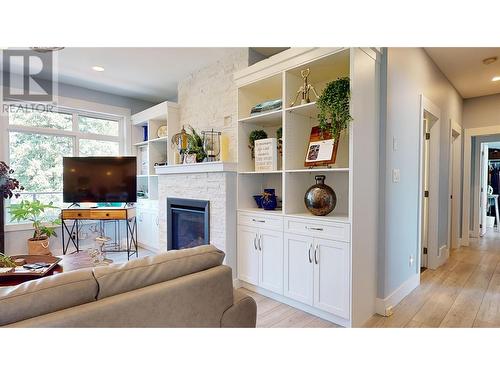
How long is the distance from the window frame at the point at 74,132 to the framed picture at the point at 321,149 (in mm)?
3956

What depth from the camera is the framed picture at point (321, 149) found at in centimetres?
232

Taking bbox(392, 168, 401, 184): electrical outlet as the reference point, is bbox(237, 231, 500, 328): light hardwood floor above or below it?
below

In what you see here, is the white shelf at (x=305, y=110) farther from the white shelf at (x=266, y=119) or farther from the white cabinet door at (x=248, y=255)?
the white cabinet door at (x=248, y=255)

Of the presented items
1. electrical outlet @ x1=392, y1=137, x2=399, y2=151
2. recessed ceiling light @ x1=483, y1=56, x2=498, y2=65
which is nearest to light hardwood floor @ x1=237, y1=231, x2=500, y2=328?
electrical outlet @ x1=392, y1=137, x2=399, y2=151

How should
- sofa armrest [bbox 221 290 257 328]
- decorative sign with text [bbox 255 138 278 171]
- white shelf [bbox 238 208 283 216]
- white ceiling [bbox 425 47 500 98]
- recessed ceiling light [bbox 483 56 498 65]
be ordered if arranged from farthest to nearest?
recessed ceiling light [bbox 483 56 498 65] → white ceiling [bbox 425 47 500 98] → decorative sign with text [bbox 255 138 278 171] → white shelf [bbox 238 208 283 216] → sofa armrest [bbox 221 290 257 328]

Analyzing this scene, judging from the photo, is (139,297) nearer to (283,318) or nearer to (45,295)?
(45,295)

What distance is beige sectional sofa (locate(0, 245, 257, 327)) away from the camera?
2.95ft

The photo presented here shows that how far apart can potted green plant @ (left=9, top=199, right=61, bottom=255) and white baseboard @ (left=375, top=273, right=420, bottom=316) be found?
4239mm

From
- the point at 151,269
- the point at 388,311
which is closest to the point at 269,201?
the point at 388,311

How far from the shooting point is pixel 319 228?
2.30m

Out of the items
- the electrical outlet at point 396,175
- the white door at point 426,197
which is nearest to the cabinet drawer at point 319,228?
the electrical outlet at point 396,175

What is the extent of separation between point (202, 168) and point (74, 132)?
2.82 m

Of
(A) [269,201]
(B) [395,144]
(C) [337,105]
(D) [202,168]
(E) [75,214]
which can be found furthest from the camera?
(E) [75,214]

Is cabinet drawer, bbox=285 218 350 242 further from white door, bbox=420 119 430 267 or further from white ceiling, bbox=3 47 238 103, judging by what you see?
white ceiling, bbox=3 47 238 103
